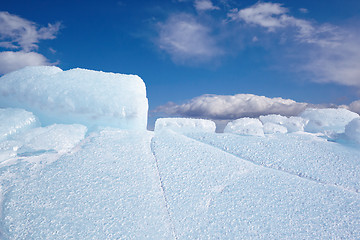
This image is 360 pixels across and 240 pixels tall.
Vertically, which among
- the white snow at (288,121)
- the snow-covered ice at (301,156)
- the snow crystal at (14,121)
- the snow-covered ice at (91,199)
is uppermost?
the white snow at (288,121)

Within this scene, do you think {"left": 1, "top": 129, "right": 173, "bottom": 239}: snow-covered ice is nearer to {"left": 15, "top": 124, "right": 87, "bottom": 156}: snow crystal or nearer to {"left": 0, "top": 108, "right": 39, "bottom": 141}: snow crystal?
{"left": 15, "top": 124, "right": 87, "bottom": 156}: snow crystal

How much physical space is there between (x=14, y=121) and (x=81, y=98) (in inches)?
34.3

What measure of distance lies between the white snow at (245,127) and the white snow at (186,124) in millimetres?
316

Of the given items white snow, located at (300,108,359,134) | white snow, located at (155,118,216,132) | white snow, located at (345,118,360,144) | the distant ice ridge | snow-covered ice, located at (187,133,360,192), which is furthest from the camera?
white snow, located at (300,108,359,134)

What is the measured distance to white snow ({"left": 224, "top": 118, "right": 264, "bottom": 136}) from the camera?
3.76m

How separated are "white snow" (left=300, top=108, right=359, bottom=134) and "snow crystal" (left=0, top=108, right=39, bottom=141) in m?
5.05

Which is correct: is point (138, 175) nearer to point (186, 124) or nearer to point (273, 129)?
point (186, 124)

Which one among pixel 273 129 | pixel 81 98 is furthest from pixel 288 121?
pixel 81 98

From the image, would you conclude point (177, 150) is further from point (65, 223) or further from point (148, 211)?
point (65, 223)

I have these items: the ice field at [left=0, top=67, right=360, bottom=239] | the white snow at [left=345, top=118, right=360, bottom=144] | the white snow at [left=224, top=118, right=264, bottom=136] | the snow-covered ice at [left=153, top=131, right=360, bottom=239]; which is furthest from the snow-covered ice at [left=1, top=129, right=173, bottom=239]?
the white snow at [left=345, top=118, right=360, bottom=144]

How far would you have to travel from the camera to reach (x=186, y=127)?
415cm

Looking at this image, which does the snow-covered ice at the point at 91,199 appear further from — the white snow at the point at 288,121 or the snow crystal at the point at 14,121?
the white snow at the point at 288,121

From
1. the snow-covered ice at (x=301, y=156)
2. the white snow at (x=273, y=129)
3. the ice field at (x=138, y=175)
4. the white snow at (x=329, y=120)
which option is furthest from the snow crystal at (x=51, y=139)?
the white snow at (x=329, y=120)

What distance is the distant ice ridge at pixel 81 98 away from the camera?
11.2 feet
